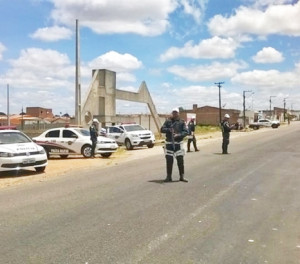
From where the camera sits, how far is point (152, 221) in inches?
290

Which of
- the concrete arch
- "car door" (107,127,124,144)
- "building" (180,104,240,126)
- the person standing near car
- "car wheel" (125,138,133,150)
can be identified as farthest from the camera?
"building" (180,104,240,126)

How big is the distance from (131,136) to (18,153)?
15.1 metres

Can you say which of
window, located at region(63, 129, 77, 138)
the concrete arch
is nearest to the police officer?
window, located at region(63, 129, 77, 138)

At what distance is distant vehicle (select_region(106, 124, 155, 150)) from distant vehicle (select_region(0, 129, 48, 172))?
13.6 metres

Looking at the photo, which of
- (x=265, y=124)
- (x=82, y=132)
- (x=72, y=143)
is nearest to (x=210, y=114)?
(x=265, y=124)

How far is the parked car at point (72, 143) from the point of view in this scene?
900 inches

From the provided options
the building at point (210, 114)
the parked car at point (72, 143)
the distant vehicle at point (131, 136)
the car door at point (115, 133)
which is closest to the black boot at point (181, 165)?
the parked car at point (72, 143)

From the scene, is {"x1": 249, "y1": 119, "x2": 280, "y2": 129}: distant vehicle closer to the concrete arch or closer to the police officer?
the concrete arch

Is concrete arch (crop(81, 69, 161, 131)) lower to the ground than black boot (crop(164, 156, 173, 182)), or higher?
higher

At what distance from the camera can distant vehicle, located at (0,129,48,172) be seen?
15.0 m

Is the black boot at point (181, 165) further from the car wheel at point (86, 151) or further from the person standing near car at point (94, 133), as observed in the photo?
the car wheel at point (86, 151)

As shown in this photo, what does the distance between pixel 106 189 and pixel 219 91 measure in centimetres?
7073

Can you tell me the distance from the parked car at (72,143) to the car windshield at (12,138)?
6.18m

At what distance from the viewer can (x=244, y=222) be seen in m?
7.36
